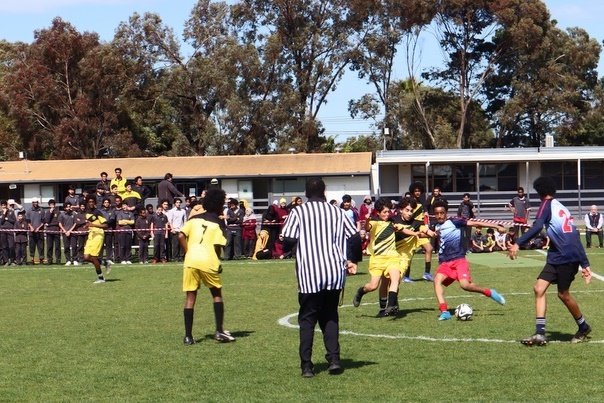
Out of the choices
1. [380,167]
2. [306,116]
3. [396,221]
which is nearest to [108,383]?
[396,221]

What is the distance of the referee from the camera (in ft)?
30.3

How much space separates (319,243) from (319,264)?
0.67 feet

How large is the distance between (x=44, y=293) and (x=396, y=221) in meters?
7.66

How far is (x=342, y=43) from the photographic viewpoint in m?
58.2

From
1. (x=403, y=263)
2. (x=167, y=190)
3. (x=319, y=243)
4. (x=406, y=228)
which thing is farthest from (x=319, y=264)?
(x=167, y=190)

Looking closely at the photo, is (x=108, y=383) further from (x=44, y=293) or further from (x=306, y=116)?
(x=306, y=116)

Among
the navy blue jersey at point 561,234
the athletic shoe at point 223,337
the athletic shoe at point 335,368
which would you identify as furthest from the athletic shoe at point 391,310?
the athletic shoe at point 335,368

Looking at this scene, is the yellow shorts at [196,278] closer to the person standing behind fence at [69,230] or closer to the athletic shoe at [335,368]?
the athletic shoe at [335,368]

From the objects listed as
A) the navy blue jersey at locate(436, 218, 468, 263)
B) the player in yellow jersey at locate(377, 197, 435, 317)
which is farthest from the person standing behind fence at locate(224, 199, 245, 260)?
the navy blue jersey at locate(436, 218, 468, 263)

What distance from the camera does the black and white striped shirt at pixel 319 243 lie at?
30.4 feet

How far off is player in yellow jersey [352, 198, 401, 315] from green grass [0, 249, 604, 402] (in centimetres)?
40

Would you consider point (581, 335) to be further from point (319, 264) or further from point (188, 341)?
point (188, 341)

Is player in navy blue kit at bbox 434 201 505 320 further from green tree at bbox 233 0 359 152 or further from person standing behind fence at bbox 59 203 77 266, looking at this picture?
green tree at bbox 233 0 359 152

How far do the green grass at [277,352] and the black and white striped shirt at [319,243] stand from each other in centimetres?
90
